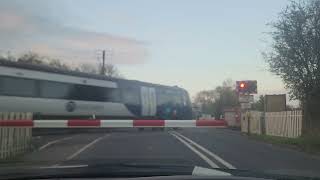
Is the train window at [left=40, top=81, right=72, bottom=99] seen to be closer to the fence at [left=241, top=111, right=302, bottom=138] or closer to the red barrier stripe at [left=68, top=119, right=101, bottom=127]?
the red barrier stripe at [left=68, top=119, right=101, bottom=127]

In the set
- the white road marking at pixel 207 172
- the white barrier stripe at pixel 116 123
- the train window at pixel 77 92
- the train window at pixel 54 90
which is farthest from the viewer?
the train window at pixel 77 92

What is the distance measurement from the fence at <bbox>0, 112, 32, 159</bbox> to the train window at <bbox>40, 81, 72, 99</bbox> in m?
10.1

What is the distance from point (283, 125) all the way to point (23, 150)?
816 inches

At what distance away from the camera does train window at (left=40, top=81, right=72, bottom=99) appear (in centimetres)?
3394

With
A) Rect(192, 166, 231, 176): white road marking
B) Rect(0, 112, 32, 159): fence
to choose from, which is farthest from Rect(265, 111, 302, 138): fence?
Rect(192, 166, 231, 176): white road marking

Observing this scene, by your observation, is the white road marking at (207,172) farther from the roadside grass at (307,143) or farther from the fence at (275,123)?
the fence at (275,123)

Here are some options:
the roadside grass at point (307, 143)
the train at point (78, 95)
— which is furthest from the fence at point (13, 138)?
the roadside grass at point (307, 143)

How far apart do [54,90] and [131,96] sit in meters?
7.63

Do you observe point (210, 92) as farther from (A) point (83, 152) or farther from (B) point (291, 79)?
(A) point (83, 152)

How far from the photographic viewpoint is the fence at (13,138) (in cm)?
2047

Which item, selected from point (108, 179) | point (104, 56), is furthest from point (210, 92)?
point (108, 179)

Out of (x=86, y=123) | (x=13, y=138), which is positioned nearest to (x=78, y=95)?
(x=86, y=123)

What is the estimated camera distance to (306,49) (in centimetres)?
3544

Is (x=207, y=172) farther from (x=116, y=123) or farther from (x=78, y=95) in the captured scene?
(x=78, y=95)
